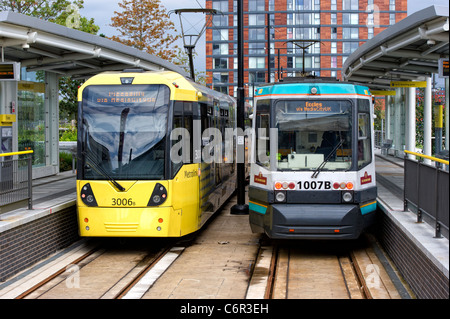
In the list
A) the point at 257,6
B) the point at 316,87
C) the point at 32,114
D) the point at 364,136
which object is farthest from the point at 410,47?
the point at 257,6

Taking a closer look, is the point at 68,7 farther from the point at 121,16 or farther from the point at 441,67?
the point at 441,67

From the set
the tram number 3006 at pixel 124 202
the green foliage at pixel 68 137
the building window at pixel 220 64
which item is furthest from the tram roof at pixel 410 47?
the building window at pixel 220 64

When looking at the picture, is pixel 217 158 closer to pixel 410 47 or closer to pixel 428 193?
pixel 410 47

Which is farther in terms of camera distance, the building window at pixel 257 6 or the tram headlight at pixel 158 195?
the building window at pixel 257 6

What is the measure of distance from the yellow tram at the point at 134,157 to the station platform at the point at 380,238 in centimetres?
70

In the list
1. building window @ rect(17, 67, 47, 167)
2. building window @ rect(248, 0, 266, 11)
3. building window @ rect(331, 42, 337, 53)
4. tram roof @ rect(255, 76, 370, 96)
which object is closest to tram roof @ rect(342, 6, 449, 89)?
tram roof @ rect(255, 76, 370, 96)

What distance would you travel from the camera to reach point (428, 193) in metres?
9.27

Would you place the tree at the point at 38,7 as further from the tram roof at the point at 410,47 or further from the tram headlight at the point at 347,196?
the tram headlight at the point at 347,196

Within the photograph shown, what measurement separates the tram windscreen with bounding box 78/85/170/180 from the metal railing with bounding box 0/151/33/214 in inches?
39.5

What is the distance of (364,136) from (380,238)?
2.00 m

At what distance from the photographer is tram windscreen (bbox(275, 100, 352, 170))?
1113 centimetres

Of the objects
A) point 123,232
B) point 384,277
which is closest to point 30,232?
point 123,232

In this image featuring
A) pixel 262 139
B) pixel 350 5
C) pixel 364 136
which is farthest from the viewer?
pixel 350 5

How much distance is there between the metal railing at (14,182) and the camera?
10398 mm
